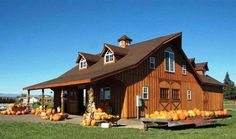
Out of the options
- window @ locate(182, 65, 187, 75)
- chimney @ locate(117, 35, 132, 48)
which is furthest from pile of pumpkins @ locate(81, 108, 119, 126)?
chimney @ locate(117, 35, 132, 48)

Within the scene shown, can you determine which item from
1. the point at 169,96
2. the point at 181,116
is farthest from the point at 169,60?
the point at 181,116

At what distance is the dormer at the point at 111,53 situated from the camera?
2597cm

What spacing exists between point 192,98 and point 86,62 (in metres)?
10.9

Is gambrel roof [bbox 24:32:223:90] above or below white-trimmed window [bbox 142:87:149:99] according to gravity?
above

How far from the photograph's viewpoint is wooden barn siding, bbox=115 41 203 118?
22797 mm

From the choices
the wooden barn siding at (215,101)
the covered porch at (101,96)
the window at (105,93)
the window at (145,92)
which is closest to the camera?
the covered porch at (101,96)

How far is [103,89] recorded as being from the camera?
80.3 ft

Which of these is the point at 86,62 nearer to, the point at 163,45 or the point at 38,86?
the point at 38,86

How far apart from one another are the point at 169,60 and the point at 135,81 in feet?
18.5

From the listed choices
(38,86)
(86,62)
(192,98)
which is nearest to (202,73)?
(192,98)

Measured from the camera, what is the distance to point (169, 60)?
27.8 meters

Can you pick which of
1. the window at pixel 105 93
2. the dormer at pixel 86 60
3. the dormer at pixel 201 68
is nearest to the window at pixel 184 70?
the dormer at pixel 86 60

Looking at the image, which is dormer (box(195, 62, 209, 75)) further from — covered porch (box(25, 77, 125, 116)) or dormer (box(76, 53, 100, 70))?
covered porch (box(25, 77, 125, 116))

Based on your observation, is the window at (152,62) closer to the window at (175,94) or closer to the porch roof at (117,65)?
the porch roof at (117,65)
